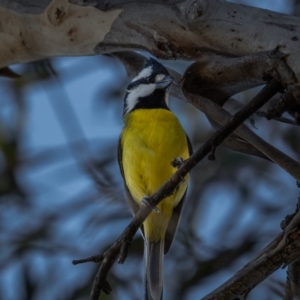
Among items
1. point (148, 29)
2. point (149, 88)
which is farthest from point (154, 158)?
point (148, 29)

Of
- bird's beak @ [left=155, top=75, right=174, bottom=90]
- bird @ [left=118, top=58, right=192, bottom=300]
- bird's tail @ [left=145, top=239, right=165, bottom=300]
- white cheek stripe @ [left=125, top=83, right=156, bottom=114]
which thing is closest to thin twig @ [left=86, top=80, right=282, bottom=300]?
bird's tail @ [left=145, top=239, right=165, bottom=300]

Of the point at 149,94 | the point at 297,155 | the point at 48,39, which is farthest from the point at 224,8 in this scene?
the point at 297,155

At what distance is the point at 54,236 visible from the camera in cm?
370

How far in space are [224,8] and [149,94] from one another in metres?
1.19

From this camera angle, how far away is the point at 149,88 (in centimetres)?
303

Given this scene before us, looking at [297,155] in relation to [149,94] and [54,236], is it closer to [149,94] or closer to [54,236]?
[149,94]

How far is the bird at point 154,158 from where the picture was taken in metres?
2.75

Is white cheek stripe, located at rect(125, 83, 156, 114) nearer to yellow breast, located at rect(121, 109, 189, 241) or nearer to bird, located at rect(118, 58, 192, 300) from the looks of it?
bird, located at rect(118, 58, 192, 300)

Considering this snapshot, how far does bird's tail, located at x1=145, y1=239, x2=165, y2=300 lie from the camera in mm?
2469

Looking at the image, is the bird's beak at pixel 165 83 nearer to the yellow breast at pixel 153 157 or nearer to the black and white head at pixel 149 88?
the black and white head at pixel 149 88

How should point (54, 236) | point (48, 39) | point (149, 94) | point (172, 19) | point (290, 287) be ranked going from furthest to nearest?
point (54, 236), point (149, 94), point (48, 39), point (172, 19), point (290, 287)

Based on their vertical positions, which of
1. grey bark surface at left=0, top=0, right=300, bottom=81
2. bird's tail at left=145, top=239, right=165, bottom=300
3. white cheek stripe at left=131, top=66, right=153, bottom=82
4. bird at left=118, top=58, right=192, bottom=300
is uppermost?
grey bark surface at left=0, top=0, right=300, bottom=81

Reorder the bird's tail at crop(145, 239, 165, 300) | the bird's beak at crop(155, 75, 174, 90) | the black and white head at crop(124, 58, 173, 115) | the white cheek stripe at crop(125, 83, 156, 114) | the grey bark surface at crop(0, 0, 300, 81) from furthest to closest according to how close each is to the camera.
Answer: the white cheek stripe at crop(125, 83, 156, 114) < the black and white head at crop(124, 58, 173, 115) < the bird's beak at crop(155, 75, 174, 90) < the bird's tail at crop(145, 239, 165, 300) < the grey bark surface at crop(0, 0, 300, 81)

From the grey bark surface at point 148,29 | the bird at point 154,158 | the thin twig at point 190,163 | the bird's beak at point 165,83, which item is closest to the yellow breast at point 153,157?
the bird at point 154,158
